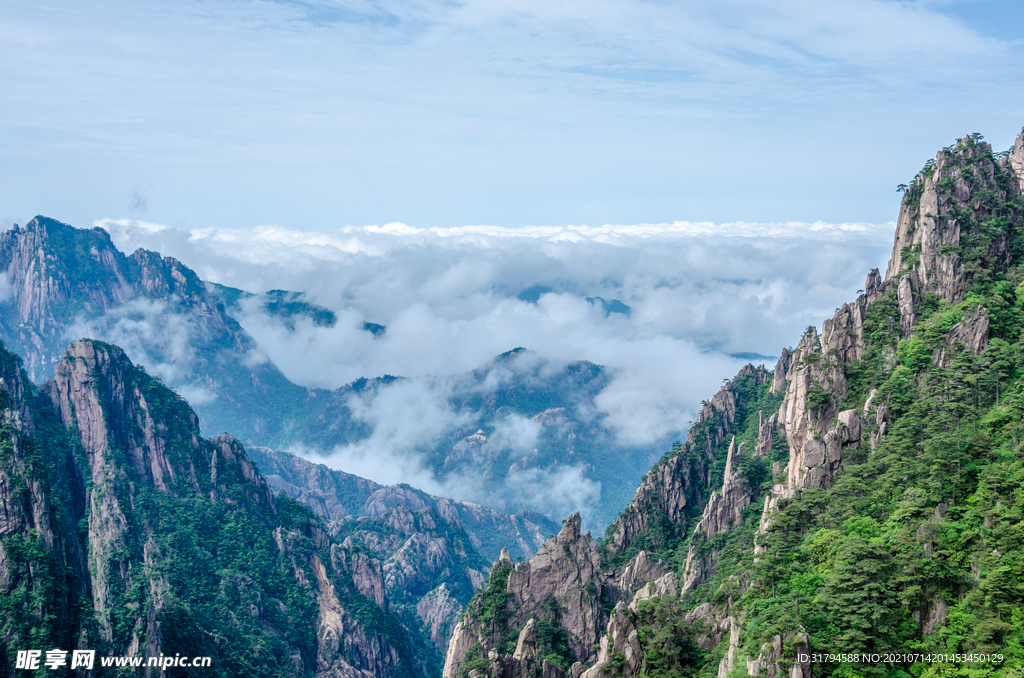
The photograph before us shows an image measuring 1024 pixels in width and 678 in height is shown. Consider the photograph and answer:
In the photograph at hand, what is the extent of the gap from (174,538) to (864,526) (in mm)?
120604

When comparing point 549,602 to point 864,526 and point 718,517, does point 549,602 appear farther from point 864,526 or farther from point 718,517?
point 864,526

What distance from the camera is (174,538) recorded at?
155m

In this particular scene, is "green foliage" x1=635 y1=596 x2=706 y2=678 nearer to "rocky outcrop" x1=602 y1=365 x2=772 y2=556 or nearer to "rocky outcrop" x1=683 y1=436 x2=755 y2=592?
"rocky outcrop" x1=683 y1=436 x2=755 y2=592

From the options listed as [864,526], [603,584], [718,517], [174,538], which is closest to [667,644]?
[864,526]

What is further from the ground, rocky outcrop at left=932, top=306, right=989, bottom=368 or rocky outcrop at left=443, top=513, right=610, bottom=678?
rocky outcrop at left=932, top=306, right=989, bottom=368

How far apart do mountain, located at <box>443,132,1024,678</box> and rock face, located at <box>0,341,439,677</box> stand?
164ft

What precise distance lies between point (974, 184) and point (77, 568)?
126 meters

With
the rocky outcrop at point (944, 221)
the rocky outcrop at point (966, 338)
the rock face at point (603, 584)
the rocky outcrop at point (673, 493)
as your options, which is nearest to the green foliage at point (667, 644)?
→ the rock face at point (603, 584)

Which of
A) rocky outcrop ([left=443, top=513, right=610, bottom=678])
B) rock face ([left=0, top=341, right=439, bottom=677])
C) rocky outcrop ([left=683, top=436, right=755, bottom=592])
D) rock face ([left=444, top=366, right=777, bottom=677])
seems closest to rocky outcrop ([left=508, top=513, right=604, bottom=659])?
rocky outcrop ([left=443, top=513, right=610, bottom=678])

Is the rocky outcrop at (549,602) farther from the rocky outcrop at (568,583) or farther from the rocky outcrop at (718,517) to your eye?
the rocky outcrop at (718,517)

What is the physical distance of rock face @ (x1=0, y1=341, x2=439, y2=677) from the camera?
123 metres

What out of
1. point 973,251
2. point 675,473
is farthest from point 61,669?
point 973,251

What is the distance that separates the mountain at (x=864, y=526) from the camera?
60875 millimetres

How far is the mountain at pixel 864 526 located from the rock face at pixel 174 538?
50.1 meters
